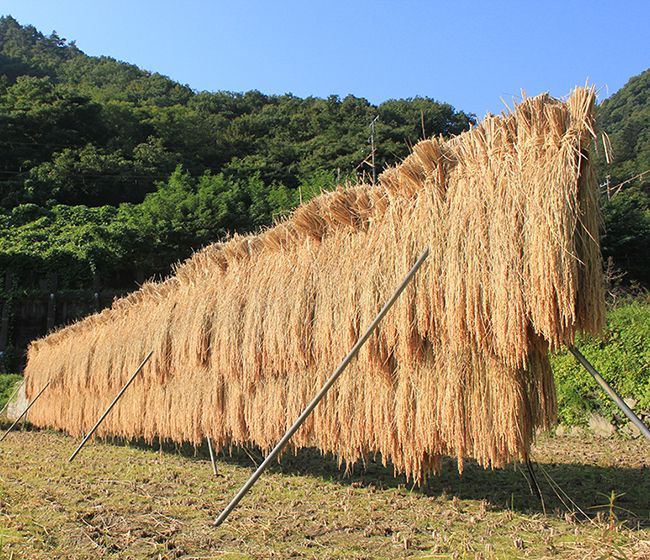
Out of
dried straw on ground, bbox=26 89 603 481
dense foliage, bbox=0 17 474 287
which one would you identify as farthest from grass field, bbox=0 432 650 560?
dense foliage, bbox=0 17 474 287

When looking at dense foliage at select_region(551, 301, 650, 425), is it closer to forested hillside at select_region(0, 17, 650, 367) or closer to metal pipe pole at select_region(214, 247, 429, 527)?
metal pipe pole at select_region(214, 247, 429, 527)

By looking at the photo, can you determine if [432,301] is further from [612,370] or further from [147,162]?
[147,162]

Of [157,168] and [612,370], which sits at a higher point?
[157,168]

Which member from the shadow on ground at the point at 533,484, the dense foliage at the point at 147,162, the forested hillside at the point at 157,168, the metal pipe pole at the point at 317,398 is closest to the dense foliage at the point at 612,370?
the shadow on ground at the point at 533,484

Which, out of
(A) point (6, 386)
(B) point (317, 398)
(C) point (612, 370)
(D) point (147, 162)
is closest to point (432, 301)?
(B) point (317, 398)

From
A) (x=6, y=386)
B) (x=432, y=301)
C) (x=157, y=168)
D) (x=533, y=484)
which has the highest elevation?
(x=157, y=168)

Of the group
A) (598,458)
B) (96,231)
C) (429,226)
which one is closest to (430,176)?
(429,226)

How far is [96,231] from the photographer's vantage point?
25.1 metres

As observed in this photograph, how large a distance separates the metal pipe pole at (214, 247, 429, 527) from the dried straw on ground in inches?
13.3

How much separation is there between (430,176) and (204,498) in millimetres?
3439

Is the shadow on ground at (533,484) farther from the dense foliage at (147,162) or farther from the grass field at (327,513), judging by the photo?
the dense foliage at (147,162)

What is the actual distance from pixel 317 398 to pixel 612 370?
260 inches

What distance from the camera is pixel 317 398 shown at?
3.53 metres

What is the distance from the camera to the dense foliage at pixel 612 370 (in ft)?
26.8
